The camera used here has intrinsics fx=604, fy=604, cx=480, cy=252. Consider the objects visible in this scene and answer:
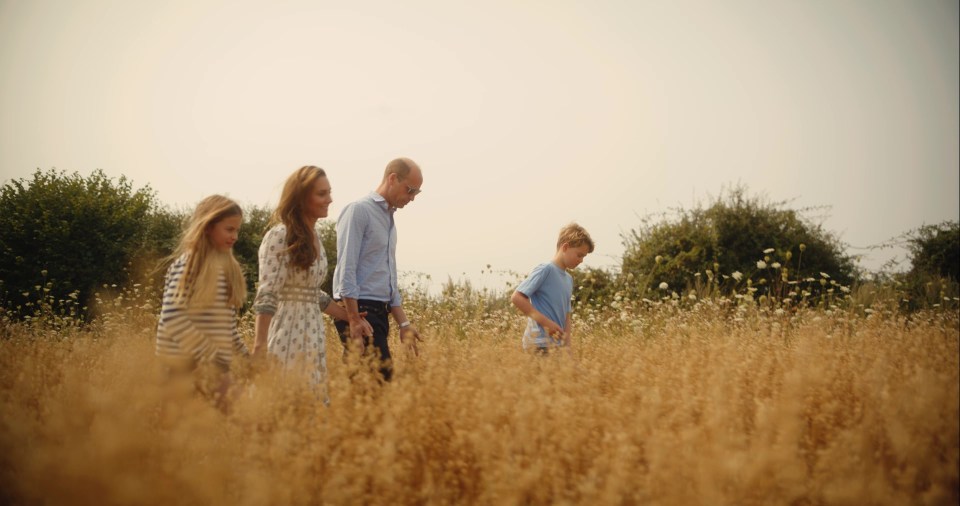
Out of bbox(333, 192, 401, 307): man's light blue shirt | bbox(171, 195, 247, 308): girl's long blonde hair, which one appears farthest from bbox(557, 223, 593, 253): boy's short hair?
bbox(171, 195, 247, 308): girl's long blonde hair

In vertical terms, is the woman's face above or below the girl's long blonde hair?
above

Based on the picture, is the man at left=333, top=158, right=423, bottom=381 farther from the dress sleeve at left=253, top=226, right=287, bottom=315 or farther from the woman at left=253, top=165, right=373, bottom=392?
the dress sleeve at left=253, top=226, right=287, bottom=315

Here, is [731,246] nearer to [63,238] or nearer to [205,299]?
[205,299]

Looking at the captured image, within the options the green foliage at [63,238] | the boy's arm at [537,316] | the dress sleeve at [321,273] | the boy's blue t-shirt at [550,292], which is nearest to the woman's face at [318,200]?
the dress sleeve at [321,273]

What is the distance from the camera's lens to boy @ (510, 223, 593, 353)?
193 inches

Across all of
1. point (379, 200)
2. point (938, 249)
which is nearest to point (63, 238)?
point (379, 200)

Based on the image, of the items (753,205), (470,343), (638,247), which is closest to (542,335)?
(470,343)

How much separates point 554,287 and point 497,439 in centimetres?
247

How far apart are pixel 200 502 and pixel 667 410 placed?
7.96ft

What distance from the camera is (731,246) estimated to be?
12.5 meters

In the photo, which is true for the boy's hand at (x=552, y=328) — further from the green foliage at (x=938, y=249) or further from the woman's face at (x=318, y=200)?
the green foliage at (x=938, y=249)

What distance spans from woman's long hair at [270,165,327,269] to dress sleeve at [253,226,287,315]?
0.05m

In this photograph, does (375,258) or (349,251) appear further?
(375,258)

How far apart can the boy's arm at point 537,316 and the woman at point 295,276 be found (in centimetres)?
162
